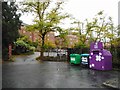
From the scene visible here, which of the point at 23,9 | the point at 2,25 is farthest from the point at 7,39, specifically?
the point at 23,9

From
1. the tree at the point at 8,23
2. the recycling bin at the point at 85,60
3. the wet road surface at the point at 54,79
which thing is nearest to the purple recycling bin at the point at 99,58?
the recycling bin at the point at 85,60

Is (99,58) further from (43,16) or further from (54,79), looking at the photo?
(43,16)

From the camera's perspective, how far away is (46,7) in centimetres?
2981

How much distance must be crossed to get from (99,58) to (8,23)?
12454 millimetres

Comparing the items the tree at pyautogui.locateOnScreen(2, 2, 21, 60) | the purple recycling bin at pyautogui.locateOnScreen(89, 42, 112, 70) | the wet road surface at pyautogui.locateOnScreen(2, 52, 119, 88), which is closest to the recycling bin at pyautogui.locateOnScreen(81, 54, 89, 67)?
the purple recycling bin at pyautogui.locateOnScreen(89, 42, 112, 70)

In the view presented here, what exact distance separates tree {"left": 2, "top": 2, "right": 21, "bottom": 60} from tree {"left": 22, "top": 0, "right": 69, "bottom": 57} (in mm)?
3035

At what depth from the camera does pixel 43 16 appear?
2964cm

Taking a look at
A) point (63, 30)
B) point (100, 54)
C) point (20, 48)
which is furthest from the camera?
point (20, 48)

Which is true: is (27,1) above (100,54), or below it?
above

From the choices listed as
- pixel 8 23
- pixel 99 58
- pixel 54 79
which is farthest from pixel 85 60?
pixel 8 23

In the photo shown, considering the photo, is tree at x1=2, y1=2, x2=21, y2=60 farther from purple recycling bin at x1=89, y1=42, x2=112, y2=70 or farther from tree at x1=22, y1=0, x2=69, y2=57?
purple recycling bin at x1=89, y1=42, x2=112, y2=70

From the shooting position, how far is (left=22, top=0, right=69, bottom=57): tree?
28.0 metres

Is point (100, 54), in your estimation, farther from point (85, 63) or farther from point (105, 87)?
point (105, 87)

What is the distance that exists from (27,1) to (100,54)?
1696 centimetres
